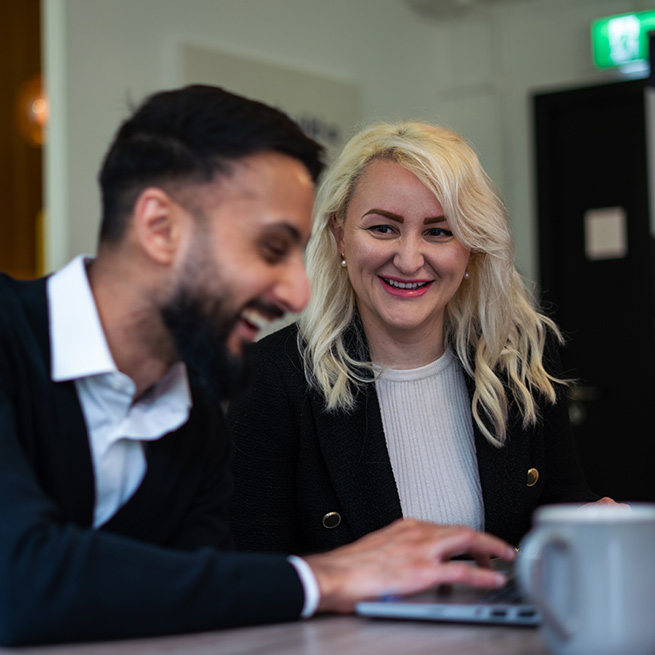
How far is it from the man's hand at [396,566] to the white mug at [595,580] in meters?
0.25

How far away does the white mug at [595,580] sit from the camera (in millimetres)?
750

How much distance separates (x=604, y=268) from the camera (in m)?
4.91

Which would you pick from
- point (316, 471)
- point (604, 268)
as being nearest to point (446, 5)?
point (604, 268)

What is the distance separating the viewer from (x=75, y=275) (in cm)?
114

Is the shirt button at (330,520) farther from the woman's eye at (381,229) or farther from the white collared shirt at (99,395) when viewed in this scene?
the white collared shirt at (99,395)

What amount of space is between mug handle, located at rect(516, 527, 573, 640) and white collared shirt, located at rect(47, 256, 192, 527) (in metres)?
0.51

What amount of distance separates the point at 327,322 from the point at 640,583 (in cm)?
123

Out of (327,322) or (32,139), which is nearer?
(327,322)

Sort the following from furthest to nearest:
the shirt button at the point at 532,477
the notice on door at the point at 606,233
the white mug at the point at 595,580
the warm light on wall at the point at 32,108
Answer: the warm light on wall at the point at 32,108
the notice on door at the point at 606,233
the shirt button at the point at 532,477
the white mug at the point at 595,580

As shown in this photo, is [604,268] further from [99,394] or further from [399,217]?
[99,394]

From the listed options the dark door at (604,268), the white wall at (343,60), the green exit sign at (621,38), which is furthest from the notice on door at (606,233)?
the green exit sign at (621,38)

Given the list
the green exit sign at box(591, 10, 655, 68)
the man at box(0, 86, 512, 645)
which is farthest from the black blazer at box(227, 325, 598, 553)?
the green exit sign at box(591, 10, 655, 68)

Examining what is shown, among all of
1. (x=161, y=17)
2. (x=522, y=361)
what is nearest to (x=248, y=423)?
(x=522, y=361)

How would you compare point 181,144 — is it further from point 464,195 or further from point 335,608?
point 464,195
